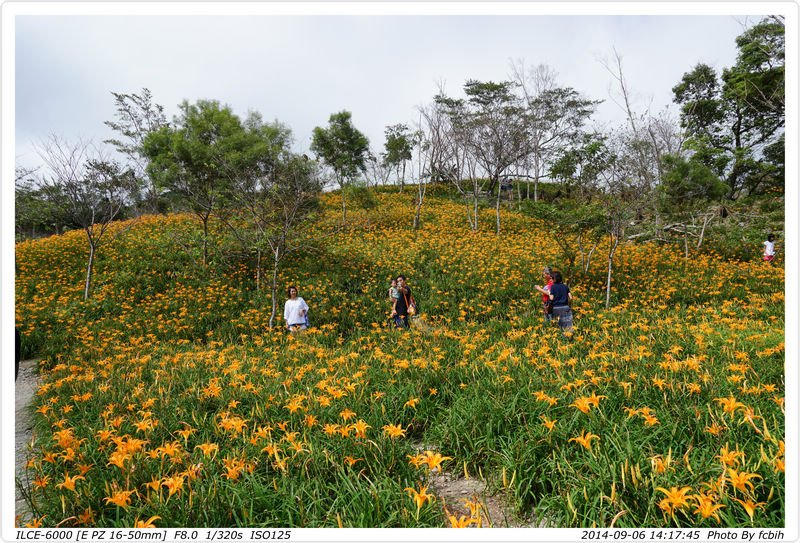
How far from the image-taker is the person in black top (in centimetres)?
695

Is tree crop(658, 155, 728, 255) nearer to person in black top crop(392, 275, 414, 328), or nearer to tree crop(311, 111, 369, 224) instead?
person in black top crop(392, 275, 414, 328)

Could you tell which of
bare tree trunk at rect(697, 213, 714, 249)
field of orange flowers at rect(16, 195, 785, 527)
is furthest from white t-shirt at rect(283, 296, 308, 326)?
bare tree trunk at rect(697, 213, 714, 249)

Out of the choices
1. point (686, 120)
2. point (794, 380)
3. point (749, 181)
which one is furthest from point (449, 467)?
point (686, 120)

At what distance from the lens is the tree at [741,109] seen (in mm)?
11719

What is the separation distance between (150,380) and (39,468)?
2166 mm

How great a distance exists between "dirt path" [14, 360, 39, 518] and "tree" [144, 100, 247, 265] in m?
5.41

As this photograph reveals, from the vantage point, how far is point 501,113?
19578 mm

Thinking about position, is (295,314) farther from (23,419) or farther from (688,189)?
(688,189)

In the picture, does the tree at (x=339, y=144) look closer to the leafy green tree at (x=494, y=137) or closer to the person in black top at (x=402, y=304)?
the leafy green tree at (x=494, y=137)

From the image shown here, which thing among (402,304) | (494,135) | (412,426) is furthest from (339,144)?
(412,426)

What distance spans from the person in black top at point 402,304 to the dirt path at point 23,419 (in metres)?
5.04

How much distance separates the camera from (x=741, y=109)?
49.0 feet

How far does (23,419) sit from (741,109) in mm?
23643

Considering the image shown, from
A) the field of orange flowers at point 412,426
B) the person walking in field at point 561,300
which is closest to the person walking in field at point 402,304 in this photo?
the field of orange flowers at point 412,426
